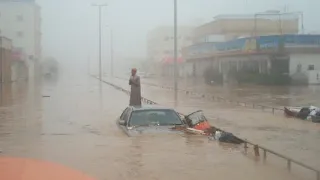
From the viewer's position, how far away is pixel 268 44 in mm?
47156

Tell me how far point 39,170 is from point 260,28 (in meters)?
72.3

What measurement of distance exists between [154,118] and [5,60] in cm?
4544

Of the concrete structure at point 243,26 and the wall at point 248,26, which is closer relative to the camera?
the concrete structure at point 243,26

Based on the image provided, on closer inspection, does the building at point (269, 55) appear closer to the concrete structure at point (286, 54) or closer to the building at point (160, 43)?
the concrete structure at point (286, 54)

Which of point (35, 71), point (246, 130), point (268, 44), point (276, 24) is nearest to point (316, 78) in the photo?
point (268, 44)

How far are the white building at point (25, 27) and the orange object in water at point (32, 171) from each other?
208 ft

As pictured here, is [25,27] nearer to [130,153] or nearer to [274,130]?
[274,130]

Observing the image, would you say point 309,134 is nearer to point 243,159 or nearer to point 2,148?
point 243,159

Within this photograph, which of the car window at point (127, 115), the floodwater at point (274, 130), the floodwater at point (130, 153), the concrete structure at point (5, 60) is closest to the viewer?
the floodwater at point (130, 153)

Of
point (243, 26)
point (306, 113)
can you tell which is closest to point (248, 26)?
point (243, 26)

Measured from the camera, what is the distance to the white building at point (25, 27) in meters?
70.4

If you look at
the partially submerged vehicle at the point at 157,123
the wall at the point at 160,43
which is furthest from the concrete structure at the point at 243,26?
the partially submerged vehicle at the point at 157,123

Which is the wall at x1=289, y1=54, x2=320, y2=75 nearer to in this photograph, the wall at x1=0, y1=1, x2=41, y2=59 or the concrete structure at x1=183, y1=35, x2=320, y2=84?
the concrete structure at x1=183, y1=35, x2=320, y2=84

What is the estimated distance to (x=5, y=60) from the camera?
55.2m
